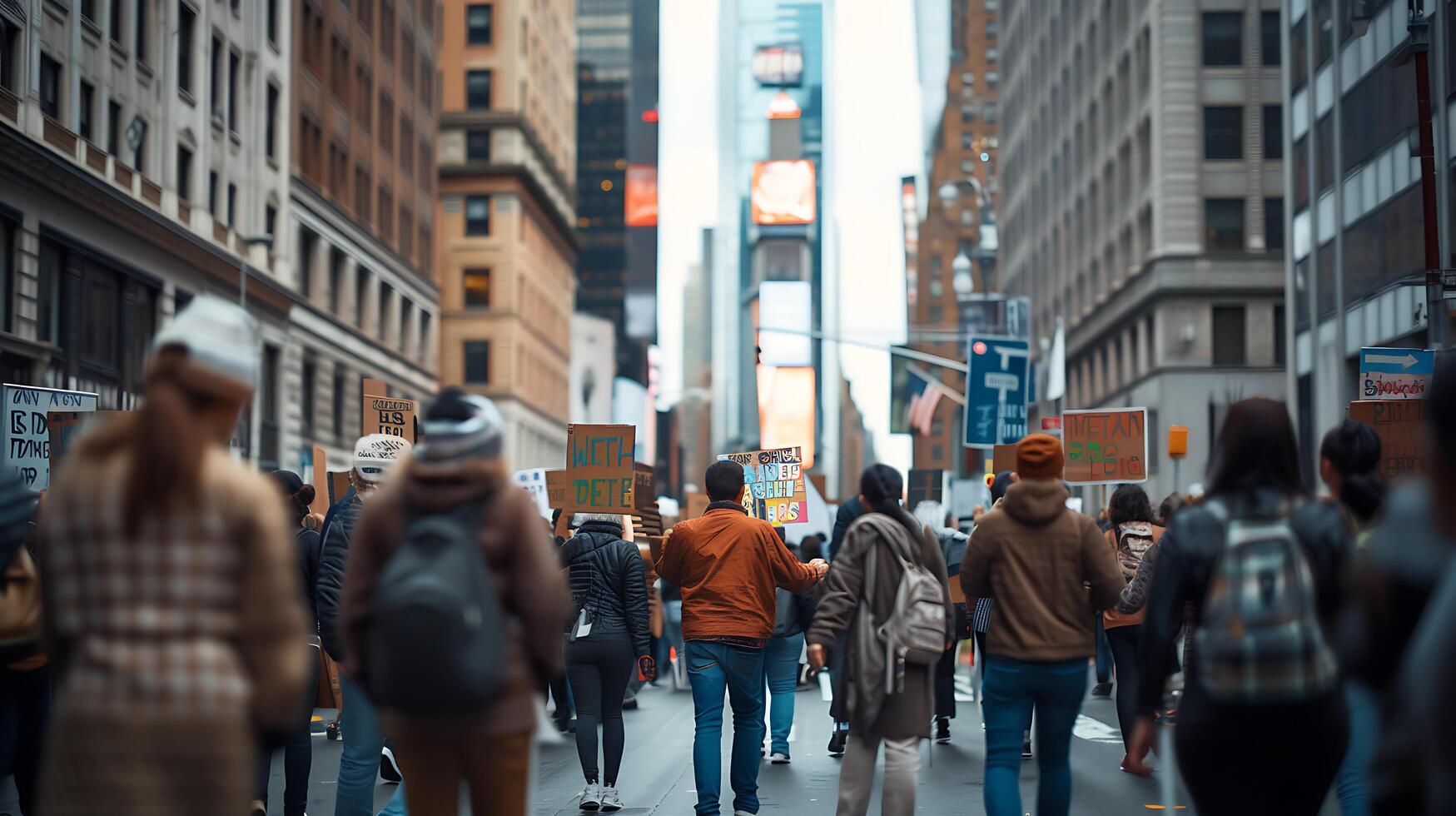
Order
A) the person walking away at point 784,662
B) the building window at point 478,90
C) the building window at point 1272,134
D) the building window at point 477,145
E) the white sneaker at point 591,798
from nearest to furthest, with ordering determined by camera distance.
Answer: the white sneaker at point 591,798
the person walking away at point 784,662
the building window at point 1272,134
the building window at point 477,145
the building window at point 478,90

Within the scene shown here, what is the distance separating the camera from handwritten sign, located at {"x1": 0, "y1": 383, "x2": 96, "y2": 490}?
47.3 feet

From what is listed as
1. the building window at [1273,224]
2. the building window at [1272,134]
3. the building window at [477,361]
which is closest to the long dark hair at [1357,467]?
the building window at [1273,224]

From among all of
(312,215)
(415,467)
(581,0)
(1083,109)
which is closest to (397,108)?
(312,215)

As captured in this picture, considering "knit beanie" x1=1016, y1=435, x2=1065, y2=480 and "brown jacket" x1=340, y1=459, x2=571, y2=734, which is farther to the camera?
"knit beanie" x1=1016, y1=435, x2=1065, y2=480

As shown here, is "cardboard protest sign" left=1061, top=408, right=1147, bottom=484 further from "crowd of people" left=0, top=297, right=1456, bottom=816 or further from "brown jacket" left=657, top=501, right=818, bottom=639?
"crowd of people" left=0, top=297, right=1456, bottom=816

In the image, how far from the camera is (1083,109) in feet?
213

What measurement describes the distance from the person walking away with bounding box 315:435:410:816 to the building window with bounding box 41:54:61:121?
26.7 meters

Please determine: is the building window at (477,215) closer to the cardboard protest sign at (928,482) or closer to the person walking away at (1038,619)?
the cardboard protest sign at (928,482)

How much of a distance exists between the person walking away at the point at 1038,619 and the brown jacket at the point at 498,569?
2653 mm

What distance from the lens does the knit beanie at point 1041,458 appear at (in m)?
7.61

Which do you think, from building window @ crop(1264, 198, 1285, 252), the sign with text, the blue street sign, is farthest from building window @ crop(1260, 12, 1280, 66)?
the sign with text

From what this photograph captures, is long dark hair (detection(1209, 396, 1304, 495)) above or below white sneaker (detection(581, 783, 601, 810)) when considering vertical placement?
above

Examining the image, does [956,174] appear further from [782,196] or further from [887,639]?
[887,639]

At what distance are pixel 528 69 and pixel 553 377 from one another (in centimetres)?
1863
